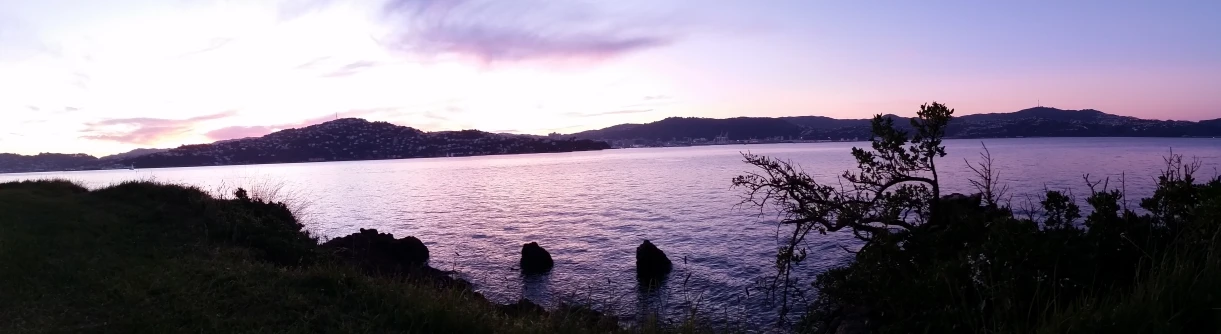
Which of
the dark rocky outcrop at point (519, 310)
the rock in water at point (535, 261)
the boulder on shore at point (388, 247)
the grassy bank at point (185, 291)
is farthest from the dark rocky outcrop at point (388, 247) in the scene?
the dark rocky outcrop at point (519, 310)

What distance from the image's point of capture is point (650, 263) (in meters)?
21.0

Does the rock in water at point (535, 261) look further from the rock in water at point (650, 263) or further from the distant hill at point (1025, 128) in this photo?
the distant hill at point (1025, 128)

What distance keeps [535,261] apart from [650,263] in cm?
468

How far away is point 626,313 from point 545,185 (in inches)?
2078

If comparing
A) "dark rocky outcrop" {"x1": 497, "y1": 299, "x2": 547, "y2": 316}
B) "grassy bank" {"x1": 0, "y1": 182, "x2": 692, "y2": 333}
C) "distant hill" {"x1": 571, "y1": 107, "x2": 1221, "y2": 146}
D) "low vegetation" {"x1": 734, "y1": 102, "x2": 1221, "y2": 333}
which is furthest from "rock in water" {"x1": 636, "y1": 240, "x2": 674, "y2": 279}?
"distant hill" {"x1": 571, "y1": 107, "x2": 1221, "y2": 146}

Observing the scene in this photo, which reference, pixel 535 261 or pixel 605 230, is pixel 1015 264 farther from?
pixel 605 230

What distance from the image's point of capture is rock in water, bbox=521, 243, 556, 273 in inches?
884

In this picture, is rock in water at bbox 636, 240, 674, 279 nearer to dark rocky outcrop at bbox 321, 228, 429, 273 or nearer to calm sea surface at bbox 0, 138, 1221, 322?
calm sea surface at bbox 0, 138, 1221, 322

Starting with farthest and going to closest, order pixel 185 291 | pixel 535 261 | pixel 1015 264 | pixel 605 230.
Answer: pixel 605 230
pixel 535 261
pixel 185 291
pixel 1015 264

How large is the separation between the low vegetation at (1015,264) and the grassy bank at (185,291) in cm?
342

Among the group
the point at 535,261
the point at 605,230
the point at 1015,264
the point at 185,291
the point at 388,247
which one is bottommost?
the point at 605,230

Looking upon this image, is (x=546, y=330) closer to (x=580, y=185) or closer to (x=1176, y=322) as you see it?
(x=1176, y=322)

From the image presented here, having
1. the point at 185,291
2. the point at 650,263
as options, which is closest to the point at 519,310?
the point at 185,291

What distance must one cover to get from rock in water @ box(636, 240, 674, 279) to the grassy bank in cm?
1095
